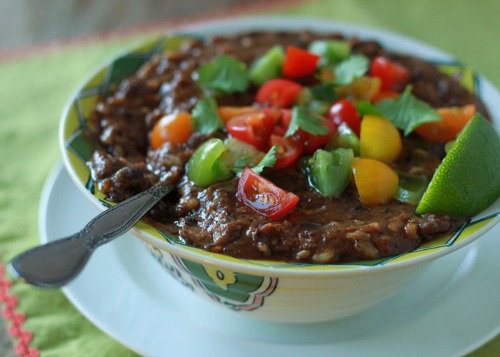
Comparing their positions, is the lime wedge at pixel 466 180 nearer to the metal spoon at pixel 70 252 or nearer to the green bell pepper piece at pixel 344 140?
the green bell pepper piece at pixel 344 140

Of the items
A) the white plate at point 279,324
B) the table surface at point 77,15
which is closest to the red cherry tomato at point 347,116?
the white plate at point 279,324

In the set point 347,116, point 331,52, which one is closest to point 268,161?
point 347,116

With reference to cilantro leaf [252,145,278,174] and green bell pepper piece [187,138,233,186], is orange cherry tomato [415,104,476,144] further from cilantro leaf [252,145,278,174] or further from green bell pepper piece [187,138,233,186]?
green bell pepper piece [187,138,233,186]

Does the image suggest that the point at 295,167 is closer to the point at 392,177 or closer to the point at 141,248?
the point at 392,177

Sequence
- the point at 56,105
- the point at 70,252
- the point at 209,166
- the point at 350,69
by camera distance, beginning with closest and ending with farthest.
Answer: the point at 70,252 < the point at 209,166 < the point at 350,69 < the point at 56,105

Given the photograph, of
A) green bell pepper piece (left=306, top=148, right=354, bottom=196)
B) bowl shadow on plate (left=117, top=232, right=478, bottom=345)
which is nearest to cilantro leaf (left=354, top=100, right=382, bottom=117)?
green bell pepper piece (left=306, top=148, right=354, bottom=196)

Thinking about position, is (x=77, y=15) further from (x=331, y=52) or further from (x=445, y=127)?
(x=445, y=127)
